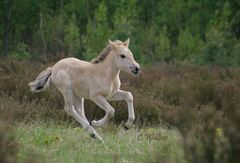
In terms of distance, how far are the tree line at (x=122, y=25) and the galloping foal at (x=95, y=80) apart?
20261mm

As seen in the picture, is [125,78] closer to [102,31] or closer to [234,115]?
[234,115]

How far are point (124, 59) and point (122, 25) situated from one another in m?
23.6

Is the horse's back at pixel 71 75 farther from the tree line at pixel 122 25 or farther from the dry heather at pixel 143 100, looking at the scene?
the tree line at pixel 122 25

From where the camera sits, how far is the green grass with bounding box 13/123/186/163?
7375 millimetres

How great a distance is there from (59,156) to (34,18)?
35441 mm

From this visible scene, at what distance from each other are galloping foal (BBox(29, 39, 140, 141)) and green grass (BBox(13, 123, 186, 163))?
297 mm

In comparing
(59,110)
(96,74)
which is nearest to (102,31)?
(59,110)

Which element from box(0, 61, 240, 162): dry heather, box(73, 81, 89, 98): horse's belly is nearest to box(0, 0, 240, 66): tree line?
box(0, 61, 240, 162): dry heather

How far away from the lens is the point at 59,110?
39.8 feet

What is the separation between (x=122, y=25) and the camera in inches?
1299

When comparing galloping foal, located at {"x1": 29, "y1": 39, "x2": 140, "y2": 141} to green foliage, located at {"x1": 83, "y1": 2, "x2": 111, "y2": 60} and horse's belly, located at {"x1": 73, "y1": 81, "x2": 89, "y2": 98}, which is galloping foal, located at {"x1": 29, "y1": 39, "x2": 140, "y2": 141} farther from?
green foliage, located at {"x1": 83, "y1": 2, "x2": 111, "y2": 60}

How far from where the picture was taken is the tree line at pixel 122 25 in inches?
1351

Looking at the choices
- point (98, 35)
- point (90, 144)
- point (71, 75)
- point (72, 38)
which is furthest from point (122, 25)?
point (90, 144)

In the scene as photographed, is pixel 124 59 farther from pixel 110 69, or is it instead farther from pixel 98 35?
pixel 98 35
